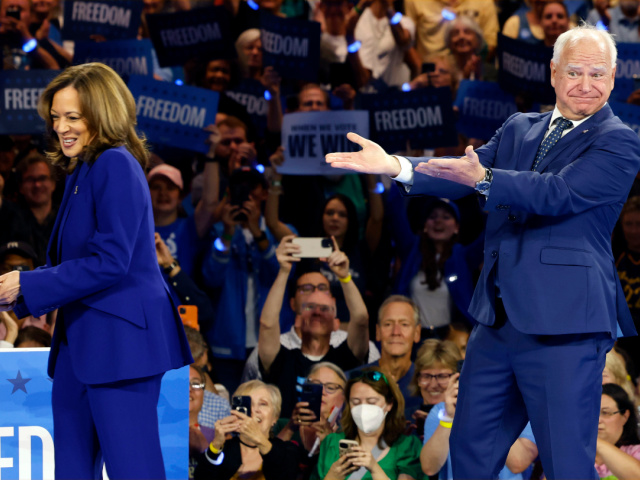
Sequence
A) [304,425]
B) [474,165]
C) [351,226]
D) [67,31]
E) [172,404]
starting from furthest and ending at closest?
1. [67,31]
2. [351,226]
3. [304,425]
4. [172,404]
5. [474,165]

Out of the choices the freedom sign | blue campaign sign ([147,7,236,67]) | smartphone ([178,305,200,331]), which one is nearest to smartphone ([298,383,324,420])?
smartphone ([178,305,200,331])

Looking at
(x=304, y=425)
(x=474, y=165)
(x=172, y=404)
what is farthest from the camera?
(x=304, y=425)

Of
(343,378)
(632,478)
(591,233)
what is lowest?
(632,478)

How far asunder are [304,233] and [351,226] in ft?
1.00

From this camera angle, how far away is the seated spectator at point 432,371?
4.02 metres

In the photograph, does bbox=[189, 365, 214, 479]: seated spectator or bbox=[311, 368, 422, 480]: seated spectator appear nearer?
bbox=[311, 368, 422, 480]: seated spectator

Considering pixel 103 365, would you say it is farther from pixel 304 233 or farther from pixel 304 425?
pixel 304 233

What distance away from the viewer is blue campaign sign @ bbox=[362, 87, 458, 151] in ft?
16.6

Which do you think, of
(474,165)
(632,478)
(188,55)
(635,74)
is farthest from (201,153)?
(474,165)

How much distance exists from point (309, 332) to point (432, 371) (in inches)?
28.1

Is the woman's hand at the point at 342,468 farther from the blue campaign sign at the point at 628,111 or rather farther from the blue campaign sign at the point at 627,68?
the blue campaign sign at the point at 627,68

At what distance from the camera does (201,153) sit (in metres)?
5.51

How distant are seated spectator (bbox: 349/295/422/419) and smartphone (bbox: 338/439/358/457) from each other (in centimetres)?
78

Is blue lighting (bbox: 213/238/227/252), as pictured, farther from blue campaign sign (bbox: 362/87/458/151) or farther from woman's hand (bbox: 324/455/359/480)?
woman's hand (bbox: 324/455/359/480)
